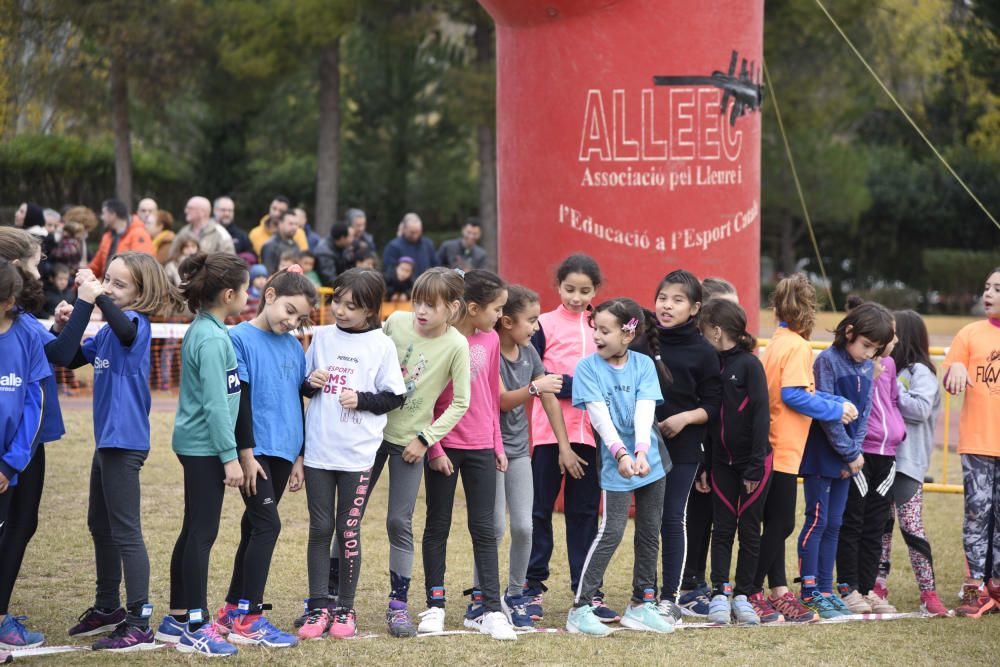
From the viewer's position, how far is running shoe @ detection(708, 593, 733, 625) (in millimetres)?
6145

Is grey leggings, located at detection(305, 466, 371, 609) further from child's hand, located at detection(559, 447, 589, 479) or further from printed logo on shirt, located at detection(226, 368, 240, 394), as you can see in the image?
child's hand, located at detection(559, 447, 589, 479)

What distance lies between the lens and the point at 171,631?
531 centimetres

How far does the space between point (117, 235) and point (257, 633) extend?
336 inches

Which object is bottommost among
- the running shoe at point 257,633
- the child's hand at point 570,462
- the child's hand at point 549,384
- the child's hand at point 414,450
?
the running shoe at point 257,633

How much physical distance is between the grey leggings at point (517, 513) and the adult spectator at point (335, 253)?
26.2 feet

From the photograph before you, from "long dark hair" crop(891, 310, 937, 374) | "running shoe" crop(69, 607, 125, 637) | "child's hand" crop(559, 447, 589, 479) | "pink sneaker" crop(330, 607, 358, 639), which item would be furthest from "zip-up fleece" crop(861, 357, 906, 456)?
"running shoe" crop(69, 607, 125, 637)

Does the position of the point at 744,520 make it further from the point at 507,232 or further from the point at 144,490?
the point at 144,490

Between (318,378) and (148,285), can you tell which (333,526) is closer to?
(318,378)

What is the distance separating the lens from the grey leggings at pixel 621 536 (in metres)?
5.89

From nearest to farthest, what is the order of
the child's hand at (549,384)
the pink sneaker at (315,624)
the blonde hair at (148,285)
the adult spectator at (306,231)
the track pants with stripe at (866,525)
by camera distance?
the blonde hair at (148,285)
the pink sneaker at (315,624)
the child's hand at (549,384)
the track pants with stripe at (866,525)
the adult spectator at (306,231)

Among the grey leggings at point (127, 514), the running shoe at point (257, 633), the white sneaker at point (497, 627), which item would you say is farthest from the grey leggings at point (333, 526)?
the grey leggings at point (127, 514)

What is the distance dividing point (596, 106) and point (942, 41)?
2763 centimetres

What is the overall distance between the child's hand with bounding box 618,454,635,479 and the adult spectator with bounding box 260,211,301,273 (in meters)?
8.67

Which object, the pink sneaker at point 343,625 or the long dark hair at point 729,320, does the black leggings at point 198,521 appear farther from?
the long dark hair at point 729,320
